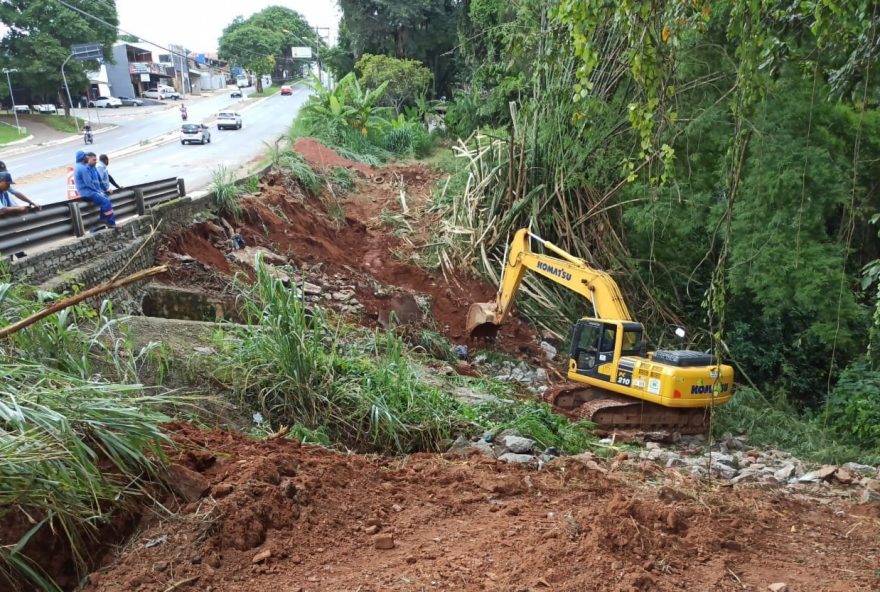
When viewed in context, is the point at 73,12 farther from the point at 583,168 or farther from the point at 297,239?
the point at 583,168

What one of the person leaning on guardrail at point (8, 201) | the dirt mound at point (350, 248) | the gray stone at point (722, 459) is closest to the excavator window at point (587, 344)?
the gray stone at point (722, 459)

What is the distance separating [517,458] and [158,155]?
2530 centimetres

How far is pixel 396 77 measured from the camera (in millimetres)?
27406

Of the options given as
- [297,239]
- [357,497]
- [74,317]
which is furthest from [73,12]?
[357,497]

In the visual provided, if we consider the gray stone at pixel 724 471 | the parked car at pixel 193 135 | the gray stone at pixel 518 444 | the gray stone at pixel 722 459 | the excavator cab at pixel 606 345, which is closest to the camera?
the gray stone at pixel 518 444

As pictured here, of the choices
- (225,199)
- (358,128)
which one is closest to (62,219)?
(225,199)

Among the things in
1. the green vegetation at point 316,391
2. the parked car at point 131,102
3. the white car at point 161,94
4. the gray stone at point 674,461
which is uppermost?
the white car at point 161,94

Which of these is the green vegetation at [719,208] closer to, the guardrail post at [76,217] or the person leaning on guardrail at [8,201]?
the guardrail post at [76,217]

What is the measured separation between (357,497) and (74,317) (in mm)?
3199

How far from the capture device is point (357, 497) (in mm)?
4227

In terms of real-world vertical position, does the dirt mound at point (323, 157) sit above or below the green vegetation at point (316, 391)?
above

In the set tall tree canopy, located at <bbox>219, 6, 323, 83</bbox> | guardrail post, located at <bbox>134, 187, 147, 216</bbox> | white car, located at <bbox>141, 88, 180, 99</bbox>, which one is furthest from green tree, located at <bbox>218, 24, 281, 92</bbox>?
guardrail post, located at <bbox>134, 187, 147, 216</bbox>

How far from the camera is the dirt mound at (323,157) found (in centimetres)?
1905

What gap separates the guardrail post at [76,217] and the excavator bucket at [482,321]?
5.83 m
